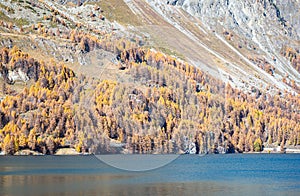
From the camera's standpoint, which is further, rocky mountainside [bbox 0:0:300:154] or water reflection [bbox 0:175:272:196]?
water reflection [bbox 0:175:272:196]

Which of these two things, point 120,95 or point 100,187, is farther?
point 100,187

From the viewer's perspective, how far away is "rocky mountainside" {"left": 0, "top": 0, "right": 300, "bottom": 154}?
2211 cm

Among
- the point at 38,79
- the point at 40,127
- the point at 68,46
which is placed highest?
the point at 68,46

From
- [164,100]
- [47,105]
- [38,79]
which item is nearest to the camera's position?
[164,100]

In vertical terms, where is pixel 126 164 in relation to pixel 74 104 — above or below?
below

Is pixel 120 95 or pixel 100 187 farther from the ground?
pixel 120 95

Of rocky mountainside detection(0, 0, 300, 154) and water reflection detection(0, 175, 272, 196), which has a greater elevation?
rocky mountainside detection(0, 0, 300, 154)

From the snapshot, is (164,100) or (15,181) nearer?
(164,100)

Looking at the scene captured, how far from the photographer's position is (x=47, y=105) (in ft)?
401

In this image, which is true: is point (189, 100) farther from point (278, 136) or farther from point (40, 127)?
point (278, 136)

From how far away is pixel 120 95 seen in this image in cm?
2272

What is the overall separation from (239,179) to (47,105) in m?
67.5

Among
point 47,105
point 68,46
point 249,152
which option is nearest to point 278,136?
point 249,152

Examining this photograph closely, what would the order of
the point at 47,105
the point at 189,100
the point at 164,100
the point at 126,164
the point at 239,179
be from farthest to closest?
the point at 47,105, the point at 239,179, the point at 126,164, the point at 164,100, the point at 189,100
